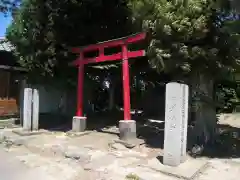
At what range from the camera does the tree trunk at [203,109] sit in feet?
31.2

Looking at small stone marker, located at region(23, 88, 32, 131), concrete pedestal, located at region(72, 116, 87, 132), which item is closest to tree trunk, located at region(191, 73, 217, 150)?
concrete pedestal, located at region(72, 116, 87, 132)

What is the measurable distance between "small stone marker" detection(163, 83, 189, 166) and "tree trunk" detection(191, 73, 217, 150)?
1700mm

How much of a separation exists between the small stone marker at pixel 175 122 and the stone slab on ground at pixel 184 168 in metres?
0.20

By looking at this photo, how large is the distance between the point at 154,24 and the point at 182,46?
1039 mm

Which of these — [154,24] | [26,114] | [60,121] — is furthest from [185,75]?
[60,121]

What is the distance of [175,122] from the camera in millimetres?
7840

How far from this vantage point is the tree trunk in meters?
9.50

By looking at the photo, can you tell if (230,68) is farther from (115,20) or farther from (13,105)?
(13,105)

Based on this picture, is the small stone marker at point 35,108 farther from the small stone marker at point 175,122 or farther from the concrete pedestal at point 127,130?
the small stone marker at point 175,122

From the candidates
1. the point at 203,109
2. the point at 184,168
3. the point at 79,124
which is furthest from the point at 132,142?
the point at 79,124

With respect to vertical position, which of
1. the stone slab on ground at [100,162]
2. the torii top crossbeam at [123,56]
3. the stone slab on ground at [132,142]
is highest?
the torii top crossbeam at [123,56]

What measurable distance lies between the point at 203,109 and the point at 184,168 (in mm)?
2620

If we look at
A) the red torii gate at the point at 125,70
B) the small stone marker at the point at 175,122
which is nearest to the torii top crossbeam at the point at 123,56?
the red torii gate at the point at 125,70

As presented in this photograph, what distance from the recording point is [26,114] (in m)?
12.5
